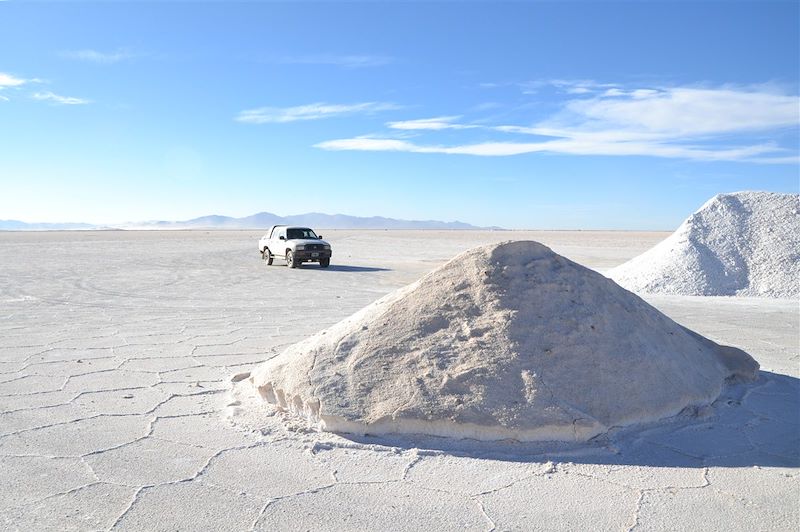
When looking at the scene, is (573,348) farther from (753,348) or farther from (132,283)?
(132,283)

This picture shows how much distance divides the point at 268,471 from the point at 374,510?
2.62 ft

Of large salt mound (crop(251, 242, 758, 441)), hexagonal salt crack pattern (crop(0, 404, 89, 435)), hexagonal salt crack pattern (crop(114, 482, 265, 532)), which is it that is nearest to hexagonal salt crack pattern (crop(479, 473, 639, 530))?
large salt mound (crop(251, 242, 758, 441))

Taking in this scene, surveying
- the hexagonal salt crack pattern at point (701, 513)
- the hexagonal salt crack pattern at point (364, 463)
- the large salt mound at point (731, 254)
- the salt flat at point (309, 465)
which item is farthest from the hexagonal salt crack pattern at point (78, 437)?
the large salt mound at point (731, 254)

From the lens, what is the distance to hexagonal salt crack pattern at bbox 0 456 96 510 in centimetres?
350

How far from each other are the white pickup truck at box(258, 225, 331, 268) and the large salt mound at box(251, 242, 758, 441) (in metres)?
14.6

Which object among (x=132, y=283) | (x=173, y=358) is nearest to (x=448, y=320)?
(x=173, y=358)

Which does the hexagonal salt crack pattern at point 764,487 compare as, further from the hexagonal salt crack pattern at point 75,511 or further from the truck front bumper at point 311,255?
the truck front bumper at point 311,255

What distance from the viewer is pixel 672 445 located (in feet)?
13.8

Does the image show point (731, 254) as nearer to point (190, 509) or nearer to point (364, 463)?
point (364, 463)

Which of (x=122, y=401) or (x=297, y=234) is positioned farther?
(x=297, y=234)

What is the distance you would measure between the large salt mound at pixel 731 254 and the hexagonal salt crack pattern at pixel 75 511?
11545 mm

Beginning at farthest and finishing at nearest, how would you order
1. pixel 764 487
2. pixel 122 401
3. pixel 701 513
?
pixel 122 401 < pixel 764 487 < pixel 701 513

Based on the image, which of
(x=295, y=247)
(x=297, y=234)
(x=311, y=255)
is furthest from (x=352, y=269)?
(x=297, y=234)

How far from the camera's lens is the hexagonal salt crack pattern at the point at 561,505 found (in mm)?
3215
